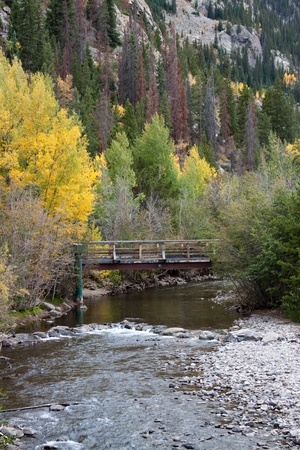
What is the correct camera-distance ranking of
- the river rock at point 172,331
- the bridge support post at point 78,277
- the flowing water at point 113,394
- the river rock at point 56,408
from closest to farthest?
the flowing water at point 113,394 < the river rock at point 56,408 < the river rock at point 172,331 < the bridge support post at point 78,277

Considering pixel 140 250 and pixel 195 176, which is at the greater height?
pixel 195 176

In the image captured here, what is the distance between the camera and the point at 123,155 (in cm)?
5003

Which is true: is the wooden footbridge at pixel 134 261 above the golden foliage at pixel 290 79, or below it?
below

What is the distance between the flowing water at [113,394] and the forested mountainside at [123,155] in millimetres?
3251

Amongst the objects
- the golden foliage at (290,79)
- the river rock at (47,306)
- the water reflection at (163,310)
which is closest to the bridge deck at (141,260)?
the water reflection at (163,310)

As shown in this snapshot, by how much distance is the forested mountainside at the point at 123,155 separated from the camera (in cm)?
2523

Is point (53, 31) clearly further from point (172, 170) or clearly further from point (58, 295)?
point (58, 295)

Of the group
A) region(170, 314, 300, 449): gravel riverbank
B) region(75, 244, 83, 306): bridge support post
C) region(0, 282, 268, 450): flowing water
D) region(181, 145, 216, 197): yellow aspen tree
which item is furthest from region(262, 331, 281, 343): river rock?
region(181, 145, 216, 197): yellow aspen tree

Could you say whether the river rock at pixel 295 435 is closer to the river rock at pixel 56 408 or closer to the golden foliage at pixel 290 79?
the river rock at pixel 56 408

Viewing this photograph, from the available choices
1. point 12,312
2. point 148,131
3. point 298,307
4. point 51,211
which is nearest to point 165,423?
point 298,307

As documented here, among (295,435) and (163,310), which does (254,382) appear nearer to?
(295,435)

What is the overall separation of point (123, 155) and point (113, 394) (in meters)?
37.6

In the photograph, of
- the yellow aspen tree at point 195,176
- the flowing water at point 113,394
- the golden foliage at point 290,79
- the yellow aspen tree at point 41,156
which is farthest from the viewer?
the golden foliage at point 290,79

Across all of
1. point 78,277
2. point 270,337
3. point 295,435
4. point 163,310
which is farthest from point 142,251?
point 295,435
